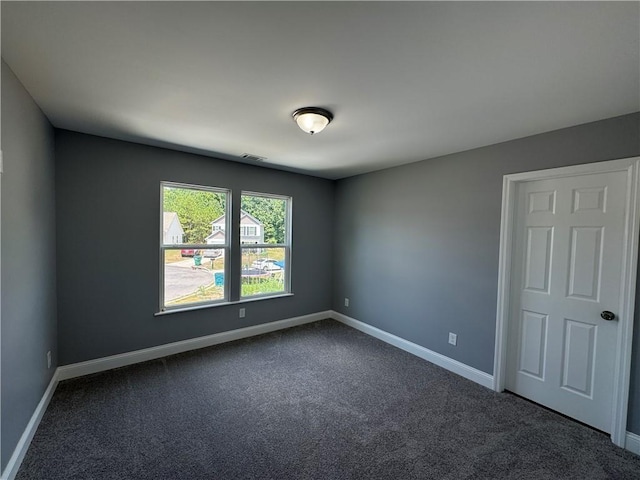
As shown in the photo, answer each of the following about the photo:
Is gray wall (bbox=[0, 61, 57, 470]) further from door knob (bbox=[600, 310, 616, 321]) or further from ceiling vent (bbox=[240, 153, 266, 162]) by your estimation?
door knob (bbox=[600, 310, 616, 321])

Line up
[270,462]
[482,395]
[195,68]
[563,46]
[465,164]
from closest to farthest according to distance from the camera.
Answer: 1. [563,46]
2. [195,68]
3. [270,462]
4. [482,395]
5. [465,164]

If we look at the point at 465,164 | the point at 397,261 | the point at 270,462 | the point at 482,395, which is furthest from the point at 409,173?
the point at 270,462

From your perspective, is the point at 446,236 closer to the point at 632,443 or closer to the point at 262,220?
the point at 632,443

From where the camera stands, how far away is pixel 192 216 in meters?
3.59

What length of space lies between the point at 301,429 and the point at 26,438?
6.12ft

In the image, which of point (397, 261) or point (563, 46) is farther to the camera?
point (397, 261)

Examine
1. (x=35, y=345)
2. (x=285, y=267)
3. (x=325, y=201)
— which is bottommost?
(x=35, y=345)

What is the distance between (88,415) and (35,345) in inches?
27.3

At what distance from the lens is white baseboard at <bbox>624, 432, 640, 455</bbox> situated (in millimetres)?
2027

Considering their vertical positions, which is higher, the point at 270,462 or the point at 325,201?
the point at 325,201

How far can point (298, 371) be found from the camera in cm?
310

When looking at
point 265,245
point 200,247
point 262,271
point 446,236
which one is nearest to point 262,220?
point 265,245

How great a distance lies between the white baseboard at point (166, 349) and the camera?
285 centimetres

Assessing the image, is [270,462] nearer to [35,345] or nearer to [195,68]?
[35,345]
